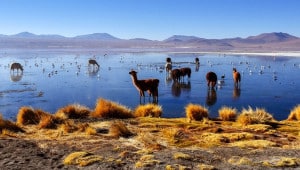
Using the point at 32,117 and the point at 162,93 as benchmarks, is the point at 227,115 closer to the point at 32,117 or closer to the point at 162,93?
the point at 32,117

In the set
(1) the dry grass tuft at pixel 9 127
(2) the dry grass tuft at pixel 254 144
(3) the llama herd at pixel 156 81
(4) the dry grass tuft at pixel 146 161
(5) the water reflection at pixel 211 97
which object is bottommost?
(5) the water reflection at pixel 211 97

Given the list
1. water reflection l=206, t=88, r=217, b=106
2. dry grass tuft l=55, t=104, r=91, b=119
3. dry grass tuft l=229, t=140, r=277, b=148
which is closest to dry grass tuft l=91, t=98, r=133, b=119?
dry grass tuft l=55, t=104, r=91, b=119

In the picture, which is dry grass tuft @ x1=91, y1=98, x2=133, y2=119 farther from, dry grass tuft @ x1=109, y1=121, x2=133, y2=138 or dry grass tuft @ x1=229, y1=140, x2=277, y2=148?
dry grass tuft @ x1=229, y1=140, x2=277, y2=148

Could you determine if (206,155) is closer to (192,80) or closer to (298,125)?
(298,125)

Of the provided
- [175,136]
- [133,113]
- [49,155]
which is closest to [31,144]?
[49,155]

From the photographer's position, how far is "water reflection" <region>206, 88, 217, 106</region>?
17328 mm

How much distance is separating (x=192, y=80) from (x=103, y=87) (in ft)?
A: 22.4

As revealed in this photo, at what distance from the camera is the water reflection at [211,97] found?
17328 mm

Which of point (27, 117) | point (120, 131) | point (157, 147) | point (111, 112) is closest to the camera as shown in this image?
point (157, 147)

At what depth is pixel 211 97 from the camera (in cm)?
1872

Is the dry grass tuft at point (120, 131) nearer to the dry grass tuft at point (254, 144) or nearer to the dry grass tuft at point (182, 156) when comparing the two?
the dry grass tuft at point (182, 156)

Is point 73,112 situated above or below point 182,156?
above

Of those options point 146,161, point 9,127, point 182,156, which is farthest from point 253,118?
point 9,127

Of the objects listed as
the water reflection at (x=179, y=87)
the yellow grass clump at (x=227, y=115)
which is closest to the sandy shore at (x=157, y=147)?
the yellow grass clump at (x=227, y=115)
